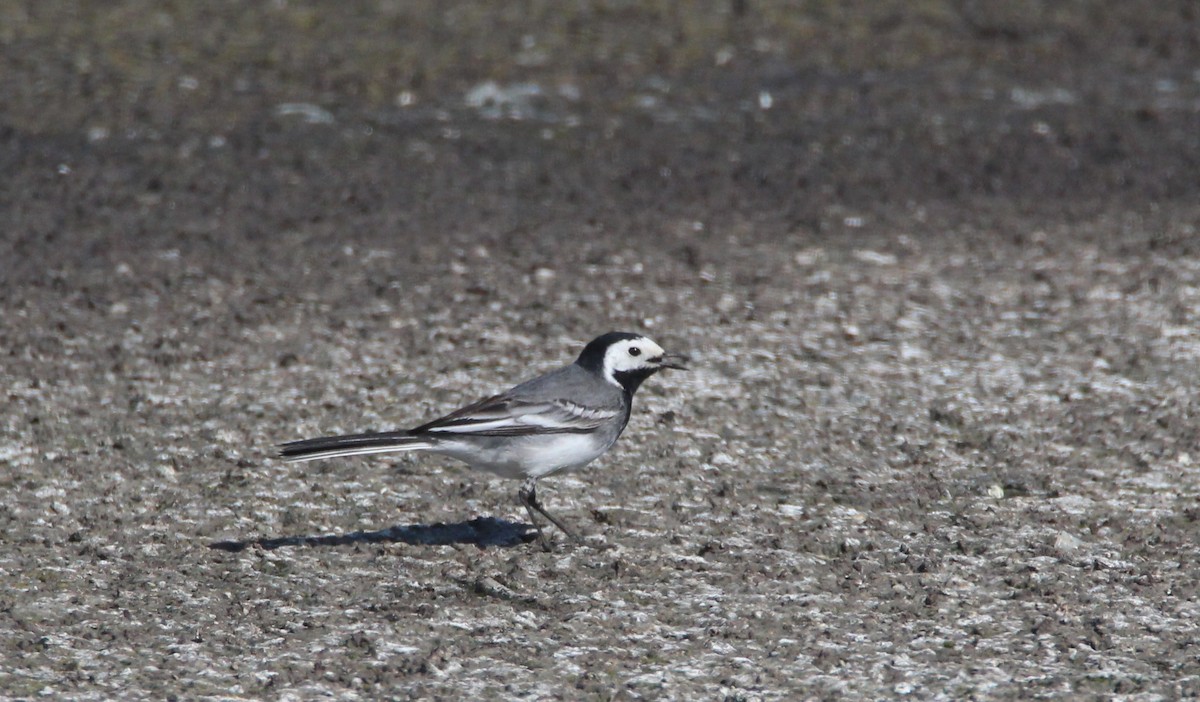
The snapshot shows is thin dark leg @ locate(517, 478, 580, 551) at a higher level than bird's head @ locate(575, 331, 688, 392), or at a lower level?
lower

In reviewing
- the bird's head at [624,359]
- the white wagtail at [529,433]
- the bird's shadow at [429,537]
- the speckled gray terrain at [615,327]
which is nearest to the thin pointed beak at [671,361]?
the bird's head at [624,359]

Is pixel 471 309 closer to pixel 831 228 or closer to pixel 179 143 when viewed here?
pixel 831 228

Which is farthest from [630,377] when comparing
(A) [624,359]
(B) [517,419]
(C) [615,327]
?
(C) [615,327]

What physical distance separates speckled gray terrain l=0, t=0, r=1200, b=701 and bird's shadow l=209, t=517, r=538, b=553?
3cm

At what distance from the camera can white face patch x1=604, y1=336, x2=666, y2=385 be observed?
7.26 m

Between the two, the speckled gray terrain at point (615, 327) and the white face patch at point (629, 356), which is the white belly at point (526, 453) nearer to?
the speckled gray terrain at point (615, 327)

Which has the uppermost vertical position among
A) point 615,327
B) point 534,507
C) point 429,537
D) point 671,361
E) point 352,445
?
point 671,361

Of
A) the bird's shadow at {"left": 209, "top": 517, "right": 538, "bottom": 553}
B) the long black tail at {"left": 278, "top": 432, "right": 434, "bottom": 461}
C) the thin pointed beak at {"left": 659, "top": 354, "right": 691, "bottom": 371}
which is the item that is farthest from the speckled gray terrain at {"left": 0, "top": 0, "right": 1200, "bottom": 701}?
the thin pointed beak at {"left": 659, "top": 354, "right": 691, "bottom": 371}

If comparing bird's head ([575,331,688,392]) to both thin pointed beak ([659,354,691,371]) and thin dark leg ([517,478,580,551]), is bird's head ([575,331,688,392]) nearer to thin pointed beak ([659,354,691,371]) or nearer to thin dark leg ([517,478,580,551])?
thin pointed beak ([659,354,691,371])

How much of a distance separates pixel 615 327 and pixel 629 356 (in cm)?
241

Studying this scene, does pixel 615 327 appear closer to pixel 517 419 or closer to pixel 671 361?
pixel 671 361

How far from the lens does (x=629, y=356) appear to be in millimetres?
7289

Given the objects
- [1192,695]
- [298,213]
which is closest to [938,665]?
[1192,695]

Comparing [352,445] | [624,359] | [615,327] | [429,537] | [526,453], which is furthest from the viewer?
[615,327]
